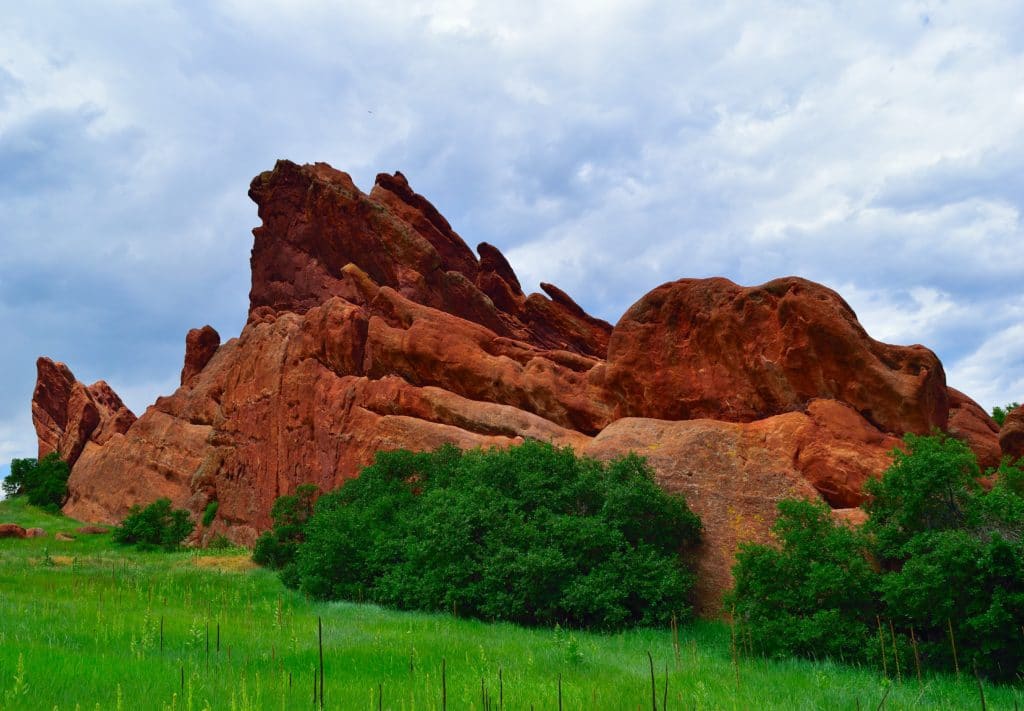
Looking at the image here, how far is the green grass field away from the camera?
9.26m

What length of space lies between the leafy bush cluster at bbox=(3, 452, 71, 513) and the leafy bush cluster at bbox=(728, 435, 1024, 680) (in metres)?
62.8

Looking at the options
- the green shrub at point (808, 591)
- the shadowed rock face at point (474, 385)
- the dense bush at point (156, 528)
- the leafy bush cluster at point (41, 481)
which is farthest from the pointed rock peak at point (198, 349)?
the green shrub at point (808, 591)

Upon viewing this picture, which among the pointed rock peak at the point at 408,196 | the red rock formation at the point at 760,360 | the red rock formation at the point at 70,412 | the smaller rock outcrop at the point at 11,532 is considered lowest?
the smaller rock outcrop at the point at 11,532

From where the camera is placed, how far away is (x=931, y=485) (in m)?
15.9

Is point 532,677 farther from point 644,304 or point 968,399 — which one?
point 968,399

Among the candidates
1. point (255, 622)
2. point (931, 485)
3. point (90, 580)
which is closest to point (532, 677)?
point (255, 622)

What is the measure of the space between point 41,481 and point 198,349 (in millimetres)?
19024

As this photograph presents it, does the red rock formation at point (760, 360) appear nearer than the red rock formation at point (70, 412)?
Yes

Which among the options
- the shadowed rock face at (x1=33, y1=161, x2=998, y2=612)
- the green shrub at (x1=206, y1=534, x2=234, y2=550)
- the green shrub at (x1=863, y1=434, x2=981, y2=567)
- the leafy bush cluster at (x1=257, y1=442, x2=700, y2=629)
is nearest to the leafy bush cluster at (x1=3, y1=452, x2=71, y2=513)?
the shadowed rock face at (x1=33, y1=161, x2=998, y2=612)

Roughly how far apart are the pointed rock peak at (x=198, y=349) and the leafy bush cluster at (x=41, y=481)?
562 inches

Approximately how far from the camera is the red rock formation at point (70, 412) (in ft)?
229

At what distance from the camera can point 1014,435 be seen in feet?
114

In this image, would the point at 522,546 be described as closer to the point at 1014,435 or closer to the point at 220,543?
the point at 220,543

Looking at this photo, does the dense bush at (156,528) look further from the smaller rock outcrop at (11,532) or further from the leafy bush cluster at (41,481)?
the leafy bush cluster at (41,481)
